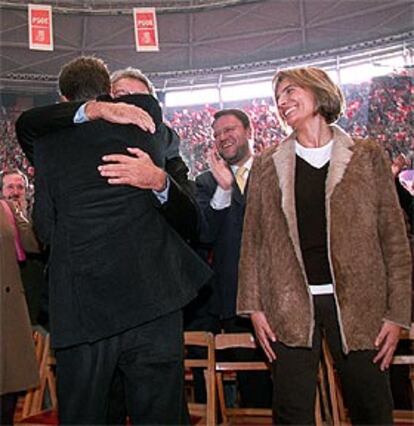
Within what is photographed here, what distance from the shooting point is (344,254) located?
1484mm

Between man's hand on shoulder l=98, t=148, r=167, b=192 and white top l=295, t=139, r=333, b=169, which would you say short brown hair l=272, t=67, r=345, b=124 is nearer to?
white top l=295, t=139, r=333, b=169

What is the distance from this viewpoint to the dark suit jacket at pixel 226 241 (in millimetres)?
2336

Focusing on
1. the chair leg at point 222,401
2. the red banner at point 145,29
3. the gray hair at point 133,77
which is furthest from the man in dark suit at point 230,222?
the red banner at point 145,29

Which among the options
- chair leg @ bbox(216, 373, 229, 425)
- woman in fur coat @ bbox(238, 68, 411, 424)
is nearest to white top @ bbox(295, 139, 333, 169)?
woman in fur coat @ bbox(238, 68, 411, 424)

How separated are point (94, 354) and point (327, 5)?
8600mm

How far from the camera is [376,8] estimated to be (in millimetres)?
8414

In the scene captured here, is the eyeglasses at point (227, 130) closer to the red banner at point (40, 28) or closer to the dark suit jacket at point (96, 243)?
the dark suit jacket at point (96, 243)

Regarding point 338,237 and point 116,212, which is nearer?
point 116,212

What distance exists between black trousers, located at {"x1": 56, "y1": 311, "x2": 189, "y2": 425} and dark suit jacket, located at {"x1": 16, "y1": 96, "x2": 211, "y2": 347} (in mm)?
39

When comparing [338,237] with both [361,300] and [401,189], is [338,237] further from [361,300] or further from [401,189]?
[401,189]

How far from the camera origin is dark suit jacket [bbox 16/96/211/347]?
1245 millimetres

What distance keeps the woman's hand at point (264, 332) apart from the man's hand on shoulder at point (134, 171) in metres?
0.46

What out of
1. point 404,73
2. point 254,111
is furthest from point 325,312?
point 254,111

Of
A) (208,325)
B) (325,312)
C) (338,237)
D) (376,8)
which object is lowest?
(208,325)
